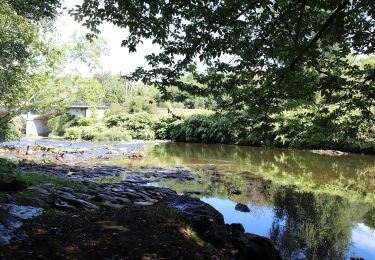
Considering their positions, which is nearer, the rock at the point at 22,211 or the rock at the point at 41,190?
the rock at the point at 22,211

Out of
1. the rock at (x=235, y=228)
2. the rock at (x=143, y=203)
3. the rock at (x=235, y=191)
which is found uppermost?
the rock at (x=143, y=203)

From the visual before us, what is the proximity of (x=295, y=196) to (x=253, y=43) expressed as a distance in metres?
6.48

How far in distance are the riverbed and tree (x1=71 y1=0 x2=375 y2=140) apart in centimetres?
237

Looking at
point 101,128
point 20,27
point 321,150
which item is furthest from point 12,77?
point 101,128

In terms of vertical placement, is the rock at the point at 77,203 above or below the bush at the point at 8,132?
below

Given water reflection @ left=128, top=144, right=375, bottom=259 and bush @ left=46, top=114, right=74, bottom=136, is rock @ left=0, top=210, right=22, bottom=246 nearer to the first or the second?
water reflection @ left=128, top=144, right=375, bottom=259

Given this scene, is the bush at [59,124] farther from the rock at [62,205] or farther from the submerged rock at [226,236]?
the submerged rock at [226,236]

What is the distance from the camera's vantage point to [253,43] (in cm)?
531

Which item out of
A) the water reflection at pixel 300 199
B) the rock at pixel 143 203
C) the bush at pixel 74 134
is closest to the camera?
the water reflection at pixel 300 199

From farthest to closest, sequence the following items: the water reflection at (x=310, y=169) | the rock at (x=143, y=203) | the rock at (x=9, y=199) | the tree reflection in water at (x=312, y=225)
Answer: the water reflection at (x=310, y=169) < the rock at (x=143, y=203) < the tree reflection in water at (x=312, y=225) < the rock at (x=9, y=199)

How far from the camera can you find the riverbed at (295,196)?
22.3 ft

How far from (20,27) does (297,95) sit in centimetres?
1099

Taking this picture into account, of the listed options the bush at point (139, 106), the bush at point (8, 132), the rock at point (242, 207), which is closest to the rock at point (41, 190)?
the rock at point (242, 207)

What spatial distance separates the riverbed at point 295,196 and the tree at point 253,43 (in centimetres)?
237
